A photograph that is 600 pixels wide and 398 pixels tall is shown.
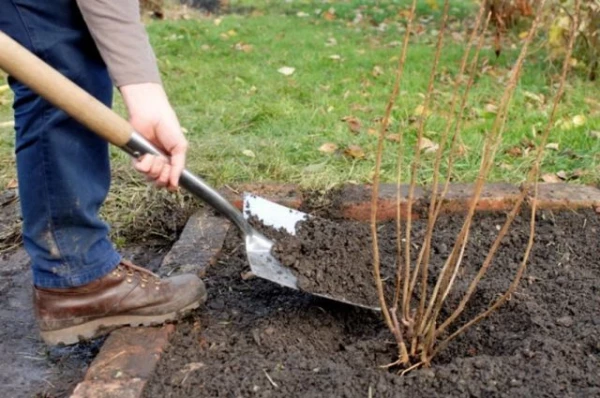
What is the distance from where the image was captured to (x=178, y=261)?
258 cm

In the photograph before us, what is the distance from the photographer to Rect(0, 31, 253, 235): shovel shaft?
163 centimetres

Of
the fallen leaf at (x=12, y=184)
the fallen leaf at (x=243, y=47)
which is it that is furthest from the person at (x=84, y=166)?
the fallen leaf at (x=243, y=47)

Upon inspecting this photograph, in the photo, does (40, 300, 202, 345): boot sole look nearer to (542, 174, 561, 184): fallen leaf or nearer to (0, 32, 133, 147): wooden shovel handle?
(0, 32, 133, 147): wooden shovel handle

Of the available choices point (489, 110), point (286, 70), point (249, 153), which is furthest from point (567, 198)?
point (286, 70)

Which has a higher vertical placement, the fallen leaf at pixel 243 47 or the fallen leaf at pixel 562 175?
the fallen leaf at pixel 562 175

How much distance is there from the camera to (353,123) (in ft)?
13.4

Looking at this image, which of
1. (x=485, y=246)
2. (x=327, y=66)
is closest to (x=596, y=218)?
(x=485, y=246)

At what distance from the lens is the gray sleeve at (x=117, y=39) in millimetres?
1851

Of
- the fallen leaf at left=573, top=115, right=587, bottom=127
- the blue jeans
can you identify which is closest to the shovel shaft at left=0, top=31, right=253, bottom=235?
the blue jeans

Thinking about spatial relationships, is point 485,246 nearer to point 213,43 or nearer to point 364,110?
point 364,110

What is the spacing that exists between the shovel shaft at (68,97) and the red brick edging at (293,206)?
0.52 metres

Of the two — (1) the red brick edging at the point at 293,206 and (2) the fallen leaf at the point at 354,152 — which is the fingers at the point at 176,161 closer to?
(1) the red brick edging at the point at 293,206

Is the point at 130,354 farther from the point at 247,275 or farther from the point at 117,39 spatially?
the point at 117,39

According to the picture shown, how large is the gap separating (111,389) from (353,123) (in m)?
2.51
